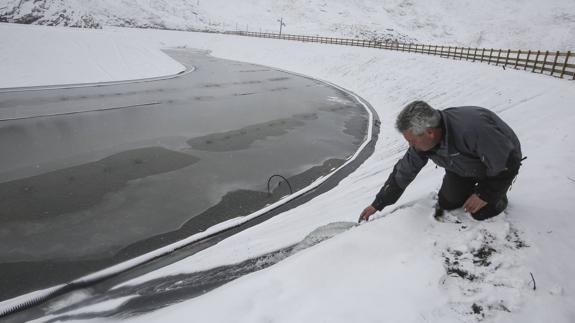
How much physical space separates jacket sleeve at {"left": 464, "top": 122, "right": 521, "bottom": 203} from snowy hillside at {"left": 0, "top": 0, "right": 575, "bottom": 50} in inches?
2040

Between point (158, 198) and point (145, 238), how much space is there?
1612 mm

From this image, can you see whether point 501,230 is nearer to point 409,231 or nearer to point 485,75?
point 409,231

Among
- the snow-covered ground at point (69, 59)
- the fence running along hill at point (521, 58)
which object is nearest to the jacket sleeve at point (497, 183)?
the fence running along hill at point (521, 58)

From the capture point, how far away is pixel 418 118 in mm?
2826

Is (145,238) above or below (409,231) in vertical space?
below

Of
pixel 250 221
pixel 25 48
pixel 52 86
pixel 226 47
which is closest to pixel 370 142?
pixel 250 221

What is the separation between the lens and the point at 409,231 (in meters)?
3.45

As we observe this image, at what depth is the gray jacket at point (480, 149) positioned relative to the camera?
271 cm

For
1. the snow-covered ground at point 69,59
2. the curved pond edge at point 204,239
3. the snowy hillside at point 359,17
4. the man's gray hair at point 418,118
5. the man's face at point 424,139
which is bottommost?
the curved pond edge at point 204,239

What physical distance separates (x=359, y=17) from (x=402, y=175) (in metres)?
89.6

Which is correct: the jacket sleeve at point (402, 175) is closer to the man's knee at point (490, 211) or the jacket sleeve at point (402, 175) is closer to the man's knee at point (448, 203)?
the man's knee at point (448, 203)

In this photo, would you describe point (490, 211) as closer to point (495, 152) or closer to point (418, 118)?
point (495, 152)

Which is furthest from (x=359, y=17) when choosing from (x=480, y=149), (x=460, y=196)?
(x=480, y=149)

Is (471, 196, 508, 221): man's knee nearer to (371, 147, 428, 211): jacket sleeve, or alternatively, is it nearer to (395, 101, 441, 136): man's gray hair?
(371, 147, 428, 211): jacket sleeve
